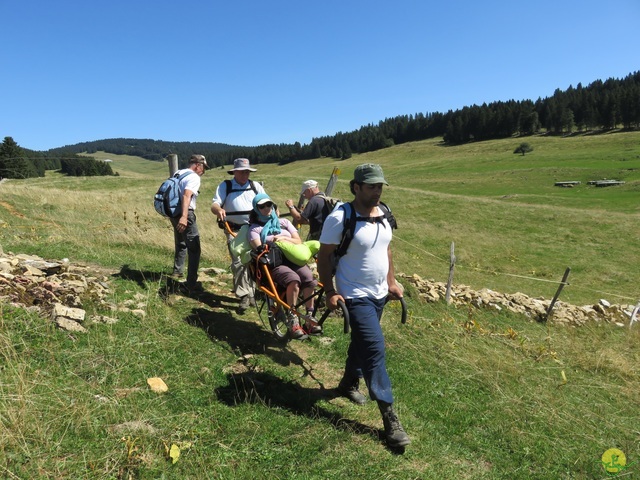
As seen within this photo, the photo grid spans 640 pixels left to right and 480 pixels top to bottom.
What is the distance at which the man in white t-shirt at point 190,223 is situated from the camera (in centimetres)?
625

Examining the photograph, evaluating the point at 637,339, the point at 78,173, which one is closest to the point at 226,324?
the point at 637,339

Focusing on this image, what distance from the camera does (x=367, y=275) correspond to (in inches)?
145

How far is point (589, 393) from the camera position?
Answer: 221 inches

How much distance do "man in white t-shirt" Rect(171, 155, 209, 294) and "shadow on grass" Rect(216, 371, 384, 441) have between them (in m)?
2.71

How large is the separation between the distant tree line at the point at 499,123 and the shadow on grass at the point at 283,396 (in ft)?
268

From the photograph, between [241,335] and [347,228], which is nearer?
[347,228]

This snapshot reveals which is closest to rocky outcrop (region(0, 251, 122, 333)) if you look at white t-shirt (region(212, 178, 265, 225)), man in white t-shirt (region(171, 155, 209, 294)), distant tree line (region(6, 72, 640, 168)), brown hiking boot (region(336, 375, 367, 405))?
man in white t-shirt (region(171, 155, 209, 294))

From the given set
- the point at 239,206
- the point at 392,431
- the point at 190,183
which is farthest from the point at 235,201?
the point at 392,431

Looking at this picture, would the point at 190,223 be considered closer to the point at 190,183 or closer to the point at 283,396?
the point at 190,183

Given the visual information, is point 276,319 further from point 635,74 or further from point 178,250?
point 635,74

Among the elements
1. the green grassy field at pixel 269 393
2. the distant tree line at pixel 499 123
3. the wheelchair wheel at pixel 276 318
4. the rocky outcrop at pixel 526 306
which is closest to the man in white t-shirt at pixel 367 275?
the green grassy field at pixel 269 393

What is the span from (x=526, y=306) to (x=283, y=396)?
8436mm

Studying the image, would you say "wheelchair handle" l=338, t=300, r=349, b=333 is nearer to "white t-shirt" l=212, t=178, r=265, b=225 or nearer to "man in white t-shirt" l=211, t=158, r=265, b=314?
"man in white t-shirt" l=211, t=158, r=265, b=314

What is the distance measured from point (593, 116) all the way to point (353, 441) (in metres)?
117
